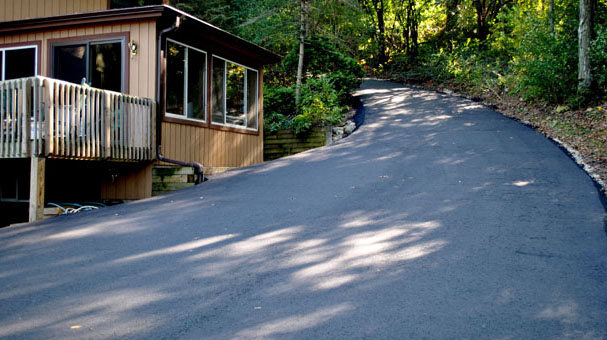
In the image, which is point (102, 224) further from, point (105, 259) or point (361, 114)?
point (361, 114)

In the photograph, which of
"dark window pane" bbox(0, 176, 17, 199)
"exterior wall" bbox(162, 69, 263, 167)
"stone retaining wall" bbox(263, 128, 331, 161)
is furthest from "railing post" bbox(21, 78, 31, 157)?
"stone retaining wall" bbox(263, 128, 331, 161)

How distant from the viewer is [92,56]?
1004 cm

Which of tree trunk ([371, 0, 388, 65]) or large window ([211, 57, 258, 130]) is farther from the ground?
tree trunk ([371, 0, 388, 65])

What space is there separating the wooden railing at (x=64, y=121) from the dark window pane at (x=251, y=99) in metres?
4.17

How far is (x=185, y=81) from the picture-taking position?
10594mm

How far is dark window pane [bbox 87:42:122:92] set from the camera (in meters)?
9.94

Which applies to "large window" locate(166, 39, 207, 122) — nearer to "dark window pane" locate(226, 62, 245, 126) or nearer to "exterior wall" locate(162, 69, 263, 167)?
"exterior wall" locate(162, 69, 263, 167)

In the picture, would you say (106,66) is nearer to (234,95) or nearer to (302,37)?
(234,95)

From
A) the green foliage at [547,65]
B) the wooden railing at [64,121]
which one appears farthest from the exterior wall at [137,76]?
the green foliage at [547,65]

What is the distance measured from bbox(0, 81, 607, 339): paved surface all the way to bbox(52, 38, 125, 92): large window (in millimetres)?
2953

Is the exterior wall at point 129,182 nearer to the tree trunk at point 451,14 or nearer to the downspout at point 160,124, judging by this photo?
the downspout at point 160,124

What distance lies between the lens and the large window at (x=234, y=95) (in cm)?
1168

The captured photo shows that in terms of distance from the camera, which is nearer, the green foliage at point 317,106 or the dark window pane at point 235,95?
the dark window pane at point 235,95

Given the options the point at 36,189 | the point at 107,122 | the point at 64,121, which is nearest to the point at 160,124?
the point at 107,122
